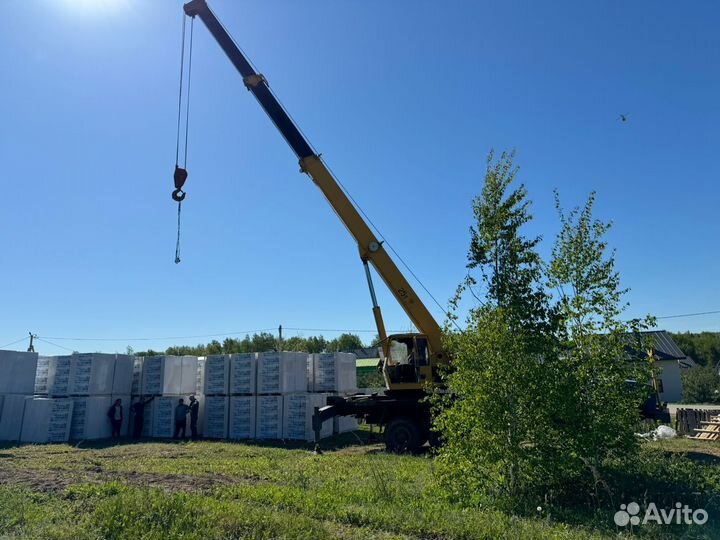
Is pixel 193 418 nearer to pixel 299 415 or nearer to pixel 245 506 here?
pixel 299 415

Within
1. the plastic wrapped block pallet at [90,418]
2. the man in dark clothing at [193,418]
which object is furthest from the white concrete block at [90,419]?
the man in dark clothing at [193,418]

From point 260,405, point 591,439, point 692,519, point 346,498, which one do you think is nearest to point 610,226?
point 591,439

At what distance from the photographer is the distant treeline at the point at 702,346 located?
180 ft

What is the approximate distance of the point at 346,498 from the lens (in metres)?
7.51

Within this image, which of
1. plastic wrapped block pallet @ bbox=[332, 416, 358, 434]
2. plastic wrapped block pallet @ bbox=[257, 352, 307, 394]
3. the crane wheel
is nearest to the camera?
the crane wheel

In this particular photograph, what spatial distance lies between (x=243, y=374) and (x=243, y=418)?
149 centimetres

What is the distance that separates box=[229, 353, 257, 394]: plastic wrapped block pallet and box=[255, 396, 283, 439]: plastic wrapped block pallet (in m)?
0.70

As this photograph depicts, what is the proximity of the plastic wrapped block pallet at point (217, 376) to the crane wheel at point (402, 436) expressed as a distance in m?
7.00

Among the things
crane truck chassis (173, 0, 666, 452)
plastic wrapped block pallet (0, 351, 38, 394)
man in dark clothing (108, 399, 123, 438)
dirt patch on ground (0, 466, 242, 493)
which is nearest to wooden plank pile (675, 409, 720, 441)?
crane truck chassis (173, 0, 666, 452)

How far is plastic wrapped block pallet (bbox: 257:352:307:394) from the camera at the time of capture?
1745 centimetres

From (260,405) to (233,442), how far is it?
145 cm

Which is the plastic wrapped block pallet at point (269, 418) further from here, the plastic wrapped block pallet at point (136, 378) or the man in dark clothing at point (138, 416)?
the plastic wrapped block pallet at point (136, 378)

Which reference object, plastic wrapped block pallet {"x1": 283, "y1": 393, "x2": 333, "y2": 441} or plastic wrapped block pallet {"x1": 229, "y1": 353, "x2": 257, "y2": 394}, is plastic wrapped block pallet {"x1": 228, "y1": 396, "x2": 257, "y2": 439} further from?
plastic wrapped block pallet {"x1": 283, "y1": 393, "x2": 333, "y2": 441}

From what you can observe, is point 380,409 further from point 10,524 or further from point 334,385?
point 10,524
